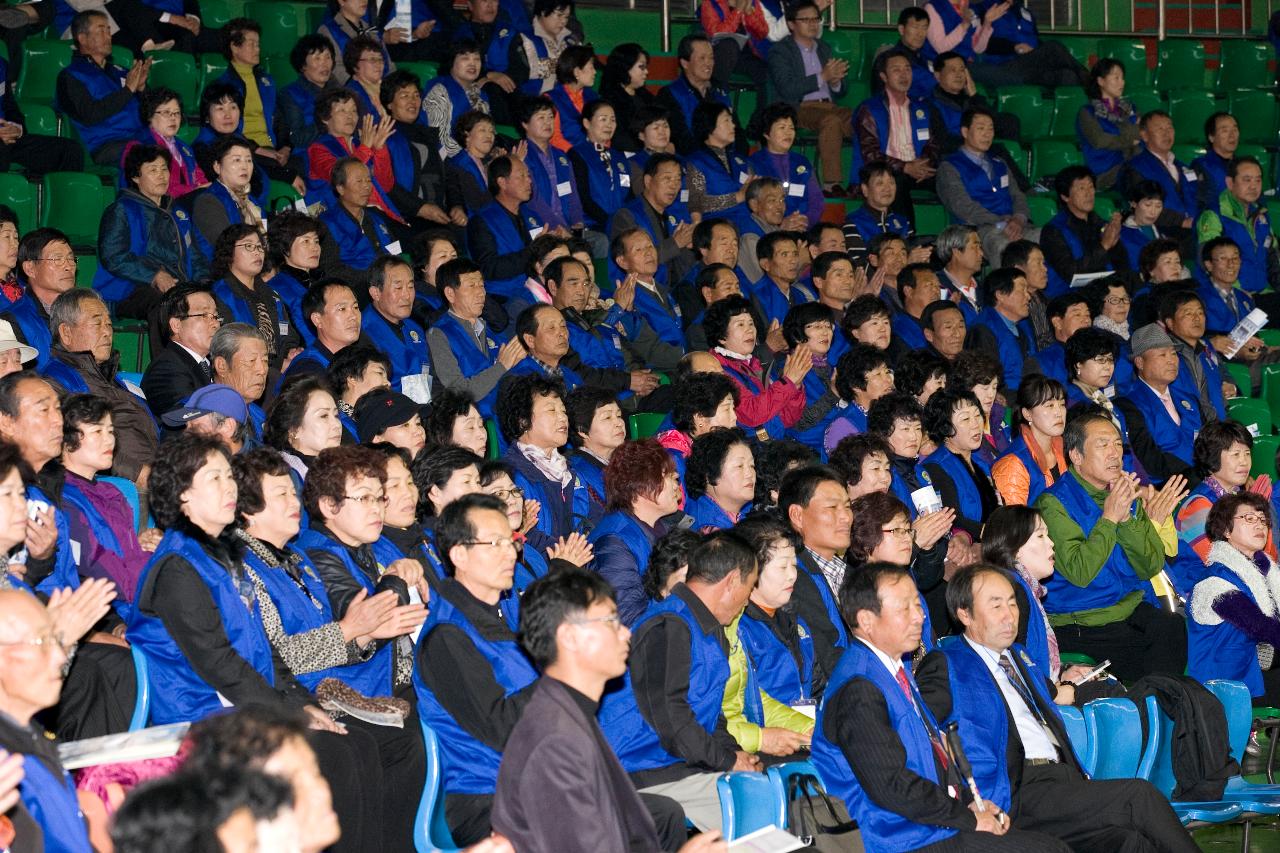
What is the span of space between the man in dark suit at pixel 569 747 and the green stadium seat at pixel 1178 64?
35.4 feet

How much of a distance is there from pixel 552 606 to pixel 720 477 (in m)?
2.62

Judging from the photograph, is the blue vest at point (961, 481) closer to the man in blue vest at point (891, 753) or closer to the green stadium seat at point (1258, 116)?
the man in blue vest at point (891, 753)

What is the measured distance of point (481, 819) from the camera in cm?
398

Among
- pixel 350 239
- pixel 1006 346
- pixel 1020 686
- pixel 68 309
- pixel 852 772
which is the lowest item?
pixel 1006 346

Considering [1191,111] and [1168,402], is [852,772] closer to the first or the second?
[1168,402]

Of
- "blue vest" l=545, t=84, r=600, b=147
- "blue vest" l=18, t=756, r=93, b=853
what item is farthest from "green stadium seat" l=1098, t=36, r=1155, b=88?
"blue vest" l=18, t=756, r=93, b=853

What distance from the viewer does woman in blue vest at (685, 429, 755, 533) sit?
5930 mm

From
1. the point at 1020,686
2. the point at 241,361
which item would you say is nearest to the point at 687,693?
the point at 1020,686

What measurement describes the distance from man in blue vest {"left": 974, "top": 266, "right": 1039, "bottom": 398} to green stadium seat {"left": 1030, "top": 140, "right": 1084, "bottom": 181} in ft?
8.53

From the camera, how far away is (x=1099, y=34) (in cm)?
1309

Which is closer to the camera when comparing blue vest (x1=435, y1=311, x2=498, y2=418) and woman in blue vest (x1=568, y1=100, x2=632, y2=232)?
blue vest (x1=435, y1=311, x2=498, y2=418)

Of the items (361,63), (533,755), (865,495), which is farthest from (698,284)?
(533,755)

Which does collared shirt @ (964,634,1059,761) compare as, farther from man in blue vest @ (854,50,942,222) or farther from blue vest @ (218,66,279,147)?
man in blue vest @ (854,50,942,222)

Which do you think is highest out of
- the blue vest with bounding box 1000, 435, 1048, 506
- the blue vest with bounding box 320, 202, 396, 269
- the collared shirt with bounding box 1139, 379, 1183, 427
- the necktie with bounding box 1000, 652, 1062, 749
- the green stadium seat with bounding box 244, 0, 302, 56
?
the green stadium seat with bounding box 244, 0, 302, 56
